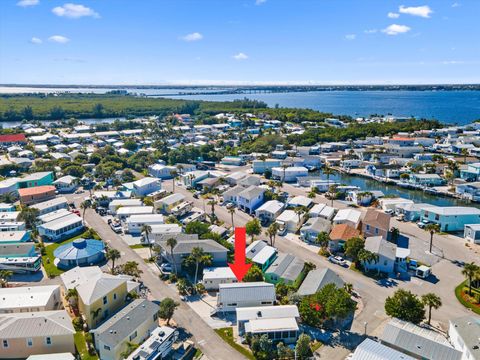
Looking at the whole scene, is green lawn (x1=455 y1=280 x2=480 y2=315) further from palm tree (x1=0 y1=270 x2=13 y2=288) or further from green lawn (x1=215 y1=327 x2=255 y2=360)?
palm tree (x1=0 y1=270 x2=13 y2=288)

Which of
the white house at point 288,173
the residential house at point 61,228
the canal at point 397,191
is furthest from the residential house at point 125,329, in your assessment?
the canal at point 397,191

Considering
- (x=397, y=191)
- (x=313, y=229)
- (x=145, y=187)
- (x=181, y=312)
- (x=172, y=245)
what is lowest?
(x=397, y=191)

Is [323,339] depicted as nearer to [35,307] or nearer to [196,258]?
[196,258]

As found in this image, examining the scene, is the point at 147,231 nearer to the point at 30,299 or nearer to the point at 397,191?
the point at 30,299

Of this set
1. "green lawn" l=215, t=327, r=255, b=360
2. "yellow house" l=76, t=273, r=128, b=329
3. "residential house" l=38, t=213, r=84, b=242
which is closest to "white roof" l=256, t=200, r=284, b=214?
"residential house" l=38, t=213, r=84, b=242

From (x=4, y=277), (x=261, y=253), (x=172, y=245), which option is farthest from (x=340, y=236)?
(x=4, y=277)

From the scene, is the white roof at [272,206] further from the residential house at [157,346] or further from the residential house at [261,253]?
the residential house at [157,346]
